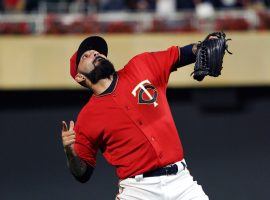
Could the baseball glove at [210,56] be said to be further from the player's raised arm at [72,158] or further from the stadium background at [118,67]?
the stadium background at [118,67]

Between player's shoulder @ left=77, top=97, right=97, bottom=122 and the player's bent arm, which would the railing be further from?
the player's bent arm

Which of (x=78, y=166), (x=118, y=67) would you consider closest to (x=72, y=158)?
(x=78, y=166)

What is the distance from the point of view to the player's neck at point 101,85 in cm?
468

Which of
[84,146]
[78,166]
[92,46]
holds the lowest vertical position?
[78,166]

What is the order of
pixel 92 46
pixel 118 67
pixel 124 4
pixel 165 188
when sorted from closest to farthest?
pixel 165 188 → pixel 92 46 → pixel 118 67 → pixel 124 4

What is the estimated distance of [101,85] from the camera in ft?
15.4

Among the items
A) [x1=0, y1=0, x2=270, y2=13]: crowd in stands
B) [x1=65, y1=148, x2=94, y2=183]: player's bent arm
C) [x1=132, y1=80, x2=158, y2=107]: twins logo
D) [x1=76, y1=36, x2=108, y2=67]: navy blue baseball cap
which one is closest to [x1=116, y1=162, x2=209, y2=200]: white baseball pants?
[x1=65, y1=148, x2=94, y2=183]: player's bent arm

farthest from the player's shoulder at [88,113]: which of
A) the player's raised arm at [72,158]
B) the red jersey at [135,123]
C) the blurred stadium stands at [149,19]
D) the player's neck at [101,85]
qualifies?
the blurred stadium stands at [149,19]

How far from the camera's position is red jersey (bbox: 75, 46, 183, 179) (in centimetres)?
451

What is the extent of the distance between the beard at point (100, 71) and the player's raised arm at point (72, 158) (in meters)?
0.38

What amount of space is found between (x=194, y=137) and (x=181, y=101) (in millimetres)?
522

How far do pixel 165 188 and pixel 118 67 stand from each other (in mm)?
4929

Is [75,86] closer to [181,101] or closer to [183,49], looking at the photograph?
[181,101]

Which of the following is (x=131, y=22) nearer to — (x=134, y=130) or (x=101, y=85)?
(x=101, y=85)
